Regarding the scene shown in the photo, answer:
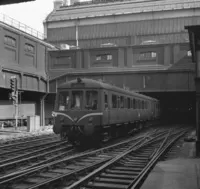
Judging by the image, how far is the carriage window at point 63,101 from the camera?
12.5 meters

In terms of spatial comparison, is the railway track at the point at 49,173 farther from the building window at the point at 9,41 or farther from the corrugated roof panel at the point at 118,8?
the corrugated roof panel at the point at 118,8

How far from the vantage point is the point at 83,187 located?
21.6 ft

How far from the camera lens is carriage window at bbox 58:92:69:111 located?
40.9 ft

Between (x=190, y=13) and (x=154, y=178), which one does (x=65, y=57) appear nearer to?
(x=190, y=13)

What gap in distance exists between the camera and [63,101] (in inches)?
498

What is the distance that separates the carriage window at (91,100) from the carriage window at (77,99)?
0.25 m

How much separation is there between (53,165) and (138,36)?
113 feet

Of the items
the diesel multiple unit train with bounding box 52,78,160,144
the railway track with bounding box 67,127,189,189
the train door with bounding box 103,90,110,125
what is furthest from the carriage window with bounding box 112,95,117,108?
the railway track with bounding box 67,127,189,189

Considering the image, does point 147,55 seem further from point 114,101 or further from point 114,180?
point 114,180

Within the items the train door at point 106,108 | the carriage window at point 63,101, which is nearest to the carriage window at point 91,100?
the train door at point 106,108

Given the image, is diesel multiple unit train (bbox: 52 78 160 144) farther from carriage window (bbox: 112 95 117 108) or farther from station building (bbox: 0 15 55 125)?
station building (bbox: 0 15 55 125)

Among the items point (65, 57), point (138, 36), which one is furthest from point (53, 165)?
point (138, 36)

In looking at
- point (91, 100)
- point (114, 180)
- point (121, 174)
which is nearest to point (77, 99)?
point (91, 100)

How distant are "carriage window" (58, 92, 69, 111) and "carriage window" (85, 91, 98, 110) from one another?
35.2 inches
